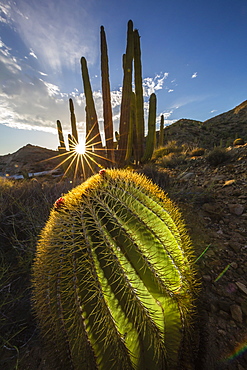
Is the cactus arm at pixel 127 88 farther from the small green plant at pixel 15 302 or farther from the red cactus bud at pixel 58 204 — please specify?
the red cactus bud at pixel 58 204

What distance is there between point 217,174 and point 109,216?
12.2 ft

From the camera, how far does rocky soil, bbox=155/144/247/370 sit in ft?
4.12

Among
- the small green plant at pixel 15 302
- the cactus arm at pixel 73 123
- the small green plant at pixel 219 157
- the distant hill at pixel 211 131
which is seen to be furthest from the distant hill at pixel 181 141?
the small green plant at pixel 15 302

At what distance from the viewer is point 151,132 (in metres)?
8.46

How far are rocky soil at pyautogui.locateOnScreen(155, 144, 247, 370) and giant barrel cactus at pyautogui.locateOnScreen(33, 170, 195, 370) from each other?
437 millimetres

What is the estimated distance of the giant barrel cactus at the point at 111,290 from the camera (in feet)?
3.31

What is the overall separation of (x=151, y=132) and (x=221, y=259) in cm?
730

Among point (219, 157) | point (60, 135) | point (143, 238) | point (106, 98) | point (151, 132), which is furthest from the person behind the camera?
point (60, 135)

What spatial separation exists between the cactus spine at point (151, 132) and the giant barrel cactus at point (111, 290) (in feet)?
23.4

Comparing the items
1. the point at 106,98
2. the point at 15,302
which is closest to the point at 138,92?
the point at 106,98

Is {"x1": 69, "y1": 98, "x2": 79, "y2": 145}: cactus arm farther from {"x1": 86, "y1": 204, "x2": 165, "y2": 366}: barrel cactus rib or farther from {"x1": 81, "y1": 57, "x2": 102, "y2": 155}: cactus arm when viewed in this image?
{"x1": 86, "y1": 204, "x2": 165, "y2": 366}: barrel cactus rib

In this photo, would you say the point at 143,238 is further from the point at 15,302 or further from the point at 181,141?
the point at 181,141

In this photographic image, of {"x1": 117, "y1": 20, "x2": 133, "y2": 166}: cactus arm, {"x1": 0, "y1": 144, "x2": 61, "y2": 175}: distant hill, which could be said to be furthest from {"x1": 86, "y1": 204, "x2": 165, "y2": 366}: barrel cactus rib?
{"x1": 0, "y1": 144, "x2": 61, "y2": 175}: distant hill

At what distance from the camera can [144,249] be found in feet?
3.79
